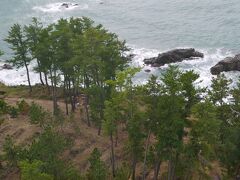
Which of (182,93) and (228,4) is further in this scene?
(228,4)

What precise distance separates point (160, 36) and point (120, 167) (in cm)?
6122

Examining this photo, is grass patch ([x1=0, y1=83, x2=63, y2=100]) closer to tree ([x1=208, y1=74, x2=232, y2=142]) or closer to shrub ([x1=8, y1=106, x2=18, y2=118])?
shrub ([x1=8, y1=106, x2=18, y2=118])

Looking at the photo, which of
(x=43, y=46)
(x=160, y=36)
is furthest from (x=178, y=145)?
(x=160, y=36)

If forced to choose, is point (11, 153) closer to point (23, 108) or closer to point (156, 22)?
point (23, 108)

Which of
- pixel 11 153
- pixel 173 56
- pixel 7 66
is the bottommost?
pixel 11 153

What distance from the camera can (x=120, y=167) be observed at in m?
53.5

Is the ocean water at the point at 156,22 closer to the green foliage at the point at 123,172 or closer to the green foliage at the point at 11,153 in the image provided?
the green foliage at the point at 123,172

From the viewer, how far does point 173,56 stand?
93.9m

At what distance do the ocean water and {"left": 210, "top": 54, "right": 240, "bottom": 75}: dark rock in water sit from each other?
4.98 feet

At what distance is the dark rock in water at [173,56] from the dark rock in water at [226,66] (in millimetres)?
8736

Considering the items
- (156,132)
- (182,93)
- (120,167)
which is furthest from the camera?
(120,167)

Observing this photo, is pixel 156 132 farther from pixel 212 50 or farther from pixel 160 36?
pixel 160 36

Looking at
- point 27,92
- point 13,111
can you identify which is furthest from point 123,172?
point 27,92

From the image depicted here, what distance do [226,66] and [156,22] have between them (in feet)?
124
